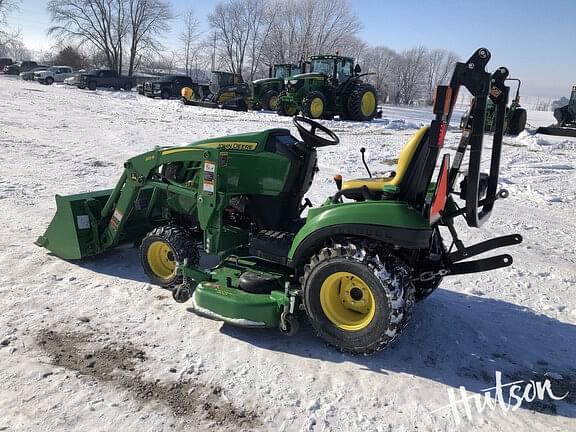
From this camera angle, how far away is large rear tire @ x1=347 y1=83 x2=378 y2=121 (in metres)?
18.9

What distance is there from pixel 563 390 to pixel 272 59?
180 ft

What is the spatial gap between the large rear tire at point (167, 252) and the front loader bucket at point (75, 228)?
0.71m

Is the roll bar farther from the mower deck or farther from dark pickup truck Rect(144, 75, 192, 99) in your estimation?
dark pickup truck Rect(144, 75, 192, 99)

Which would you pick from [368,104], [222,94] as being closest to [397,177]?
[368,104]

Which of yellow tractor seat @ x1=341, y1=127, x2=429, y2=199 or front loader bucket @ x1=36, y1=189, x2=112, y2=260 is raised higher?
yellow tractor seat @ x1=341, y1=127, x2=429, y2=199

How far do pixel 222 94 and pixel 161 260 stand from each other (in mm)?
19812

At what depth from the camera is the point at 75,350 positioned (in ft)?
10.7

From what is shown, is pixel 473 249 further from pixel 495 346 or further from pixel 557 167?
pixel 557 167

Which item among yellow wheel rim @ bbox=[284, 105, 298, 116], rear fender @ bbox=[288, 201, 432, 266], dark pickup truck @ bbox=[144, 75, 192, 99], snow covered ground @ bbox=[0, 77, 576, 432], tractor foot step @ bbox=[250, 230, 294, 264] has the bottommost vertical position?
snow covered ground @ bbox=[0, 77, 576, 432]

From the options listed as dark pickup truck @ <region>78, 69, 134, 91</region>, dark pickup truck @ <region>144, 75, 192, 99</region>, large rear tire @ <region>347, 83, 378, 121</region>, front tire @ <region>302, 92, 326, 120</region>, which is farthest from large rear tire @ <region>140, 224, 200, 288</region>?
dark pickup truck @ <region>78, 69, 134, 91</region>

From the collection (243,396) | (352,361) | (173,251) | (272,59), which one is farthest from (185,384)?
(272,59)

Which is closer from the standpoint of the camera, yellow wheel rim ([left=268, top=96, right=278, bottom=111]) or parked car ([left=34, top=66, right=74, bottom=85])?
yellow wheel rim ([left=268, top=96, right=278, bottom=111])

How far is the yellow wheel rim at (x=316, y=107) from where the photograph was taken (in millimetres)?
18297

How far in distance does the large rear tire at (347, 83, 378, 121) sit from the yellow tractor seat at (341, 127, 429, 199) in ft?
52.7
